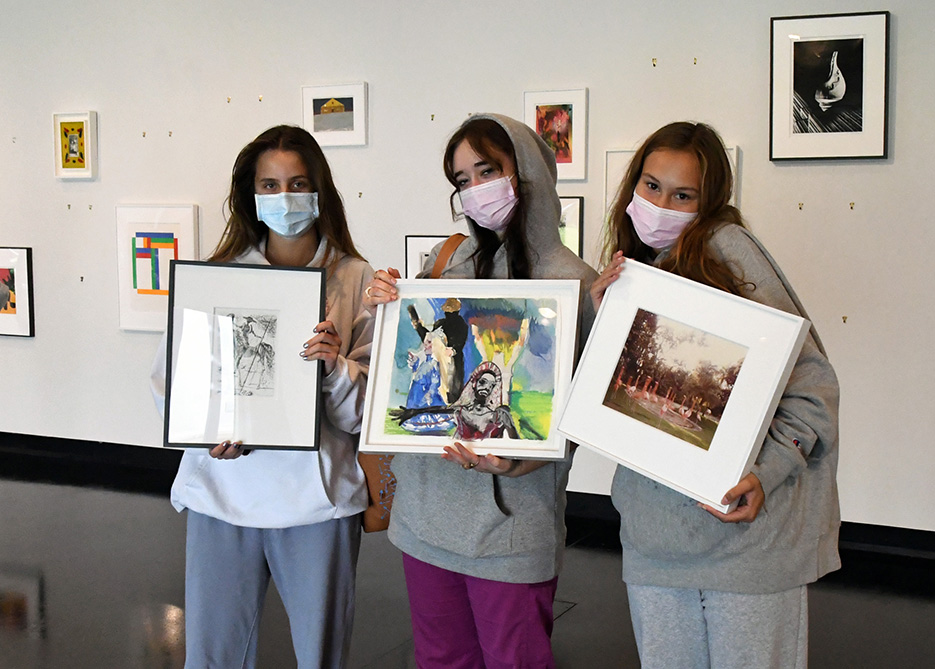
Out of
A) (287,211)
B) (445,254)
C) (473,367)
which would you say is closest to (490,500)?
(473,367)

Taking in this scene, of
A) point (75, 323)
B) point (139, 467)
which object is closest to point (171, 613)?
point (139, 467)

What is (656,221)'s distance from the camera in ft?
5.48

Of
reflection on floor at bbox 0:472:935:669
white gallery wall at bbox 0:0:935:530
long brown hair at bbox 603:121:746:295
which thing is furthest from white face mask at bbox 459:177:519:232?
white gallery wall at bbox 0:0:935:530

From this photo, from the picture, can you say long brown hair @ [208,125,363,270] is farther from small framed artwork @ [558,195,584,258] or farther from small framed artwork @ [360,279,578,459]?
small framed artwork @ [558,195,584,258]

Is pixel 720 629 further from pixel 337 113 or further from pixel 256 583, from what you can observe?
pixel 337 113

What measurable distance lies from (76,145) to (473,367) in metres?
4.86

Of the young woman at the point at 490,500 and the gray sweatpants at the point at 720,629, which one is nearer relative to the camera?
the gray sweatpants at the point at 720,629

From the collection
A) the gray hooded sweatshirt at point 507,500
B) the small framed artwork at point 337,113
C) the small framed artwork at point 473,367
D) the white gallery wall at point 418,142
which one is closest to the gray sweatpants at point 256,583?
the gray hooded sweatshirt at point 507,500

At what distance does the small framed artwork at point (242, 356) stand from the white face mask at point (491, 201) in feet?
1.29

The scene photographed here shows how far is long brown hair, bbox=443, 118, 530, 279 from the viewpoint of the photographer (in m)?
1.86

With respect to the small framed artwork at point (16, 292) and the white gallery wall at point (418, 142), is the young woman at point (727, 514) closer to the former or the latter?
the white gallery wall at point (418, 142)

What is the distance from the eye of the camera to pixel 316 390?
1.97m

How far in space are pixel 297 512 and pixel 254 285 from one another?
551mm

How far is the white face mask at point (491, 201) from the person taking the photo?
1848mm
